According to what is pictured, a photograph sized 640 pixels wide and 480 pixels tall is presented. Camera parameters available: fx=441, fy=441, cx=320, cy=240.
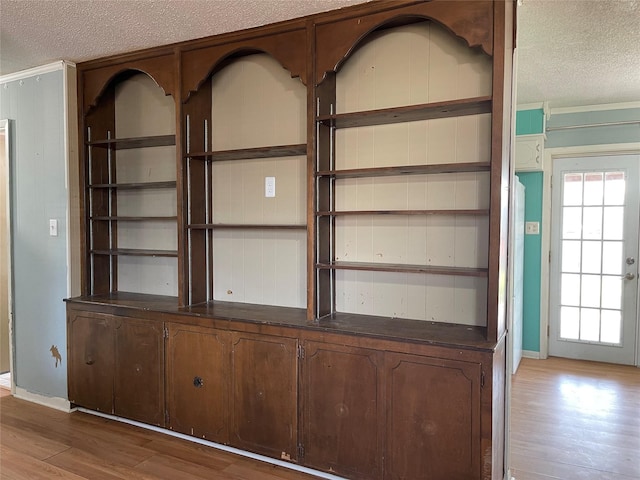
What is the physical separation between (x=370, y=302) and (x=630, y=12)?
2218 mm

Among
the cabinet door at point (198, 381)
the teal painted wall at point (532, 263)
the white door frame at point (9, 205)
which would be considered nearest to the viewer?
the cabinet door at point (198, 381)

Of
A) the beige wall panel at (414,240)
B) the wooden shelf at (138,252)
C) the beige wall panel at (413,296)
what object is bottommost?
the beige wall panel at (413,296)

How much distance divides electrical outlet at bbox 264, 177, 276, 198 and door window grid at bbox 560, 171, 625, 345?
10.7 feet

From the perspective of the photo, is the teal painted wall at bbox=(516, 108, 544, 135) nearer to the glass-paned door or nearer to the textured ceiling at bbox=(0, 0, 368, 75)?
the glass-paned door

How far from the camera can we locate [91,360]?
3172 mm

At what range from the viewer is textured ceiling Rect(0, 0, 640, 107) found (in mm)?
2383

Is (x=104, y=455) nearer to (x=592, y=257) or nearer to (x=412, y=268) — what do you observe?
(x=412, y=268)

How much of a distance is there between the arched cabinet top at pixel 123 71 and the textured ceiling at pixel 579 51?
7.28ft

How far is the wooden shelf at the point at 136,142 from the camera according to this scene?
123 inches

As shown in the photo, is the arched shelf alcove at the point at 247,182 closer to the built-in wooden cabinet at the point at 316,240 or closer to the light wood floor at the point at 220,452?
the built-in wooden cabinet at the point at 316,240

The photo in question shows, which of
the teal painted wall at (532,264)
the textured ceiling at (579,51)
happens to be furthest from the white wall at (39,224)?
the teal painted wall at (532,264)

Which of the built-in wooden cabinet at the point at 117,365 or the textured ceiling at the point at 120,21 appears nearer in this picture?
the textured ceiling at the point at 120,21

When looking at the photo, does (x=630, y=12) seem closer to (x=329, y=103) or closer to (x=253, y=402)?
(x=329, y=103)

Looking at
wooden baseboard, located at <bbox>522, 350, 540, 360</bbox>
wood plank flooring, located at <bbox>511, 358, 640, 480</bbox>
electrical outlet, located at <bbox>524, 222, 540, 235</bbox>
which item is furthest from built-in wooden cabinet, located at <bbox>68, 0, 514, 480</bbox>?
wooden baseboard, located at <bbox>522, 350, 540, 360</bbox>
